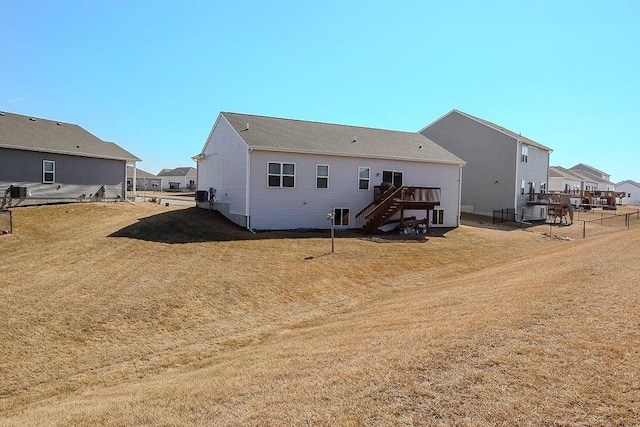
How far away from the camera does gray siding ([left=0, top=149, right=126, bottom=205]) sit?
22016 mm

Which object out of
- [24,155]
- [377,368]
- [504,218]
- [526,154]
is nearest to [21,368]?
[377,368]

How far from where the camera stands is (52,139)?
24469mm

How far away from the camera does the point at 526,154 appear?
3731cm

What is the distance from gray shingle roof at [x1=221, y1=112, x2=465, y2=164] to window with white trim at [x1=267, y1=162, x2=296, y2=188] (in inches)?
35.5

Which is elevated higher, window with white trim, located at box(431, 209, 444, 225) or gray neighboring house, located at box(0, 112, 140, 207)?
gray neighboring house, located at box(0, 112, 140, 207)

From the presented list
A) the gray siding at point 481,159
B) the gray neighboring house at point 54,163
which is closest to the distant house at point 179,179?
the gray neighboring house at point 54,163

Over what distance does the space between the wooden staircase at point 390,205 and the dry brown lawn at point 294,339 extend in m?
6.46

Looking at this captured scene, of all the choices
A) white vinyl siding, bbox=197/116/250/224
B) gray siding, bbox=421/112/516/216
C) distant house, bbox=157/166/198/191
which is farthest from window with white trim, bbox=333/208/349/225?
distant house, bbox=157/166/198/191

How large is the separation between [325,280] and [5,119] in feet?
73.9

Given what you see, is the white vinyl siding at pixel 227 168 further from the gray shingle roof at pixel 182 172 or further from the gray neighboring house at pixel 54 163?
the gray shingle roof at pixel 182 172

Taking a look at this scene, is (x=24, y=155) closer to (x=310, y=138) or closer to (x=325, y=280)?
(x=310, y=138)

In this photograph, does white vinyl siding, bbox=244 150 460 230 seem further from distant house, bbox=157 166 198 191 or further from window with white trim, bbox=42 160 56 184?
distant house, bbox=157 166 198 191

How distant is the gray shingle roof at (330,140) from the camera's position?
23.2 metres

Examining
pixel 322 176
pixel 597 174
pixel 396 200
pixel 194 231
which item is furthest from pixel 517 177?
pixel 597 174
